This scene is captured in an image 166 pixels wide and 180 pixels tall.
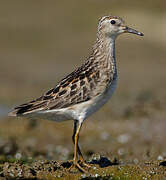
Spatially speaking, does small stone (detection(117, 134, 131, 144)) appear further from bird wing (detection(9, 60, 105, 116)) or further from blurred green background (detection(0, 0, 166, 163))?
bird wing (detection(9, 60, 105, 116))

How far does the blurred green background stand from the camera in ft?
55.5

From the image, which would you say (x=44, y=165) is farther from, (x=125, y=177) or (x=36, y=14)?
(x=36, y=14)

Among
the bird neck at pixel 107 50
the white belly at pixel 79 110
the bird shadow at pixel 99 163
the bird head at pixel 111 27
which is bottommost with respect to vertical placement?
the bird shadow at pixel 99 163

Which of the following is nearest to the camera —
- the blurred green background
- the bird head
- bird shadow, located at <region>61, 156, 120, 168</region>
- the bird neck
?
bird shadow, located at <region>61, 156, 120, 168</region>

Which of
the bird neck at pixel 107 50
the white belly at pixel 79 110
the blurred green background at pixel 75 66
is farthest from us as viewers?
the blurred green background at pixel 75 66

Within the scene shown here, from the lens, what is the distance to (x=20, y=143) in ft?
55.2

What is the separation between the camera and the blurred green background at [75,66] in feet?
55.5

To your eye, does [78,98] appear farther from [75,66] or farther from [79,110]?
[75,66]

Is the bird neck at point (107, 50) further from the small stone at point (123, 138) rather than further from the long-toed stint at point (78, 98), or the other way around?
the small stone at point (123, 138)

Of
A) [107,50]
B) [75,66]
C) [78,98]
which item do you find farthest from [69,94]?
[75,66]

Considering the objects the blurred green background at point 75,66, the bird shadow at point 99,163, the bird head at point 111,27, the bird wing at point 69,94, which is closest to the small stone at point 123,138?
the blurred green background at point 75,66

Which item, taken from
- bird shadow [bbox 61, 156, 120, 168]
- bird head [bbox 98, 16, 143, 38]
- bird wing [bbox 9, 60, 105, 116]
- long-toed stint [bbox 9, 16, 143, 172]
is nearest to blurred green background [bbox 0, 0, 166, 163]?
bird shadow [bbox 61, 156, 120, 168]

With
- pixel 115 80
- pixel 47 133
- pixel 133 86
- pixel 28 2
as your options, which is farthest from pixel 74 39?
pixel 115 80

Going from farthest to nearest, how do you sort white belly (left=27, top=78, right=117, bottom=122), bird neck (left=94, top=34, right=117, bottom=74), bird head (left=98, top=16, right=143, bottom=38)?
bird head (left=98, top=16, right=143, bottom=38)
bird neck (left=94, top=34, right=117, bottom=74)
white belly (left=27, top=78, right=117, bottom=122)
